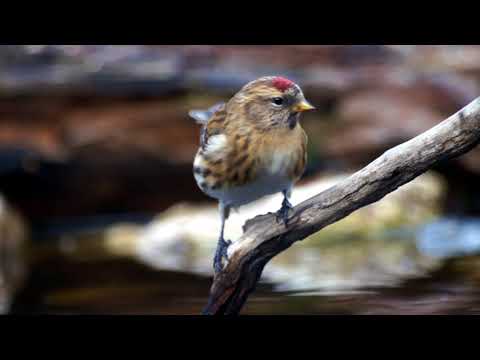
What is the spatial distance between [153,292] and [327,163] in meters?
2.62

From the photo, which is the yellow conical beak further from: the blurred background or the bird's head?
the blurred background

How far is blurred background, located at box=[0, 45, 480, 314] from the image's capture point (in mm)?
5699

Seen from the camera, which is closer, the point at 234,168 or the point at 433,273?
the point at 234,168

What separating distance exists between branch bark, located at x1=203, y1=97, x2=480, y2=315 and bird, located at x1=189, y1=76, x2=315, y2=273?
0.20 feet

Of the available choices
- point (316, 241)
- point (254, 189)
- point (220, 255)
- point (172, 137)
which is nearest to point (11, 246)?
point (172, 137)

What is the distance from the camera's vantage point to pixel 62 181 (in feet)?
20.9

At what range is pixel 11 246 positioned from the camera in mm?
5688

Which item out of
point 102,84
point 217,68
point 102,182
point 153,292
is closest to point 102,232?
point 102,182

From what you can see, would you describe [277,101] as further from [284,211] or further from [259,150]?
[284,211]

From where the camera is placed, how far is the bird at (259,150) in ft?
9.12

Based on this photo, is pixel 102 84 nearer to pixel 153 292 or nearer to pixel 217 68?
pixel 217 68

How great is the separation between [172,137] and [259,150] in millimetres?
3578

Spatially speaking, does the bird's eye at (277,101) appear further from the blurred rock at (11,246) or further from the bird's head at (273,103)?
the blurred rock at (11,246)

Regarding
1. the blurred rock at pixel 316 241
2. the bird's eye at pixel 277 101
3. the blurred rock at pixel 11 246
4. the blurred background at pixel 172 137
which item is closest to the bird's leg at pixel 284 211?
the bird's eye at pixel 277 101
